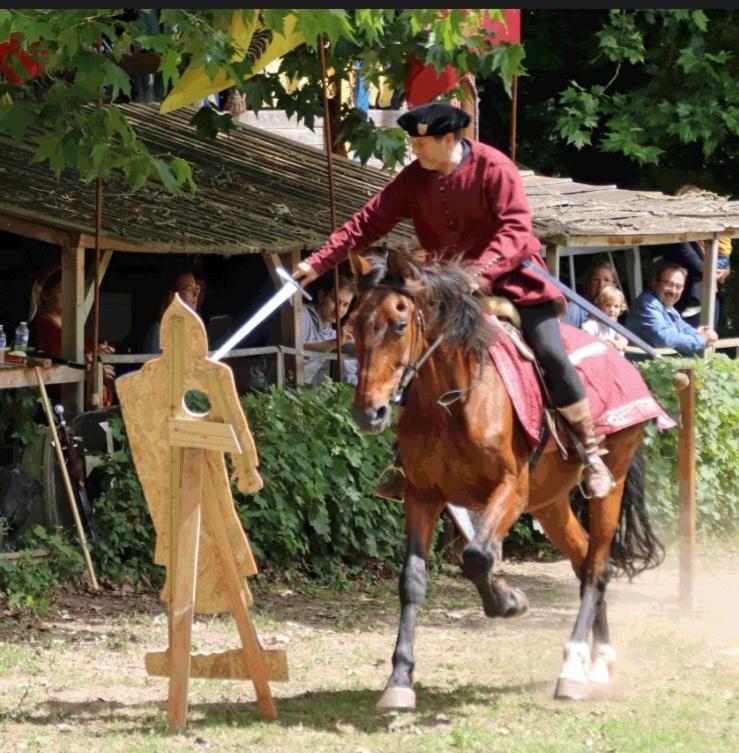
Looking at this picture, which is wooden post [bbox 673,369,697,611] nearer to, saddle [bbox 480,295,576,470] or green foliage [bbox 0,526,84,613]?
saddle [bbox 480,295,576,470]

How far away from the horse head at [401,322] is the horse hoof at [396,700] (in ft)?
4.22

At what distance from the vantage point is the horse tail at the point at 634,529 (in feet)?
31.5

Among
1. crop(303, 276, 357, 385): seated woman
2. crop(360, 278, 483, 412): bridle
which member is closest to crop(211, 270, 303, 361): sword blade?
crop(360, 278, 483, 412): bridle

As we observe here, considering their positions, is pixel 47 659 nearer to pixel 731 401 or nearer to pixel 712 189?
pixel 731 401

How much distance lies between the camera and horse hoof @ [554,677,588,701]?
26.8 ft

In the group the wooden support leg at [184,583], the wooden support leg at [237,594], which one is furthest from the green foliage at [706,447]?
the wooden support leg at [184,583]

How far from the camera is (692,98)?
19.4 m

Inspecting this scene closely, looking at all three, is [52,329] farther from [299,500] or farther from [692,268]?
[692,268]

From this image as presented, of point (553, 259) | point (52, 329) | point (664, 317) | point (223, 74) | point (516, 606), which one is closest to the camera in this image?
point (516, 606)

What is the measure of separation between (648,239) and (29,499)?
6507mm

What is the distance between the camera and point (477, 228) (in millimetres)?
8375

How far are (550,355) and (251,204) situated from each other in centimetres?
521

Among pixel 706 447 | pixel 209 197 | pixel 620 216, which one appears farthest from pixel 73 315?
pixel 620 216

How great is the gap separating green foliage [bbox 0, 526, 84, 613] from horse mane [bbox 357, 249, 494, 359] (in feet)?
12.3
